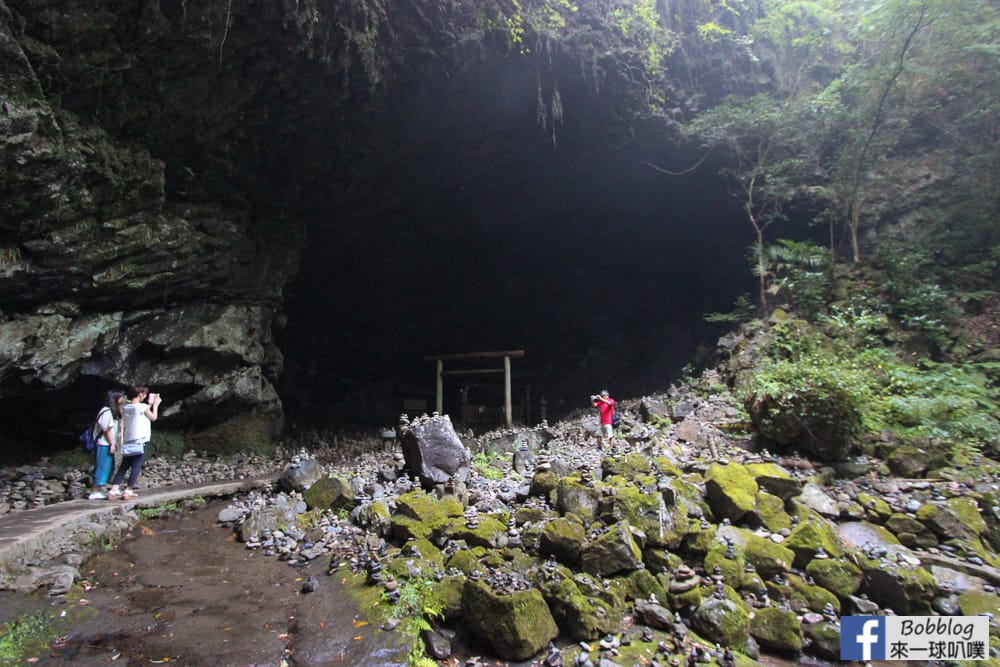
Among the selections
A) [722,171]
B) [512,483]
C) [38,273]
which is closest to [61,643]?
[512,483]

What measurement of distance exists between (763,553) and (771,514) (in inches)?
29.0

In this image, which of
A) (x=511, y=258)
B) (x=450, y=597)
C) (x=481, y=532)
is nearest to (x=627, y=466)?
(x=481, y=532)

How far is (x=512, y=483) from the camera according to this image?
5855mm

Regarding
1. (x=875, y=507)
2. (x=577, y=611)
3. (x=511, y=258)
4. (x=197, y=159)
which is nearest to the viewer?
(x=577, y=611)

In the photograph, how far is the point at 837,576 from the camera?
12.5ft

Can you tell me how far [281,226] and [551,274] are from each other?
973 cm

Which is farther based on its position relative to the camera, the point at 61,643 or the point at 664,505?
the point at 664,505

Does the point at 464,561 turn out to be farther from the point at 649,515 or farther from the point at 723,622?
the point at 723,622

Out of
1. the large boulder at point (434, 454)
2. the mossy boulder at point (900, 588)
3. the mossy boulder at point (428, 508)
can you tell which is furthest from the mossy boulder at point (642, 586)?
the large boulder at point (434, 454)

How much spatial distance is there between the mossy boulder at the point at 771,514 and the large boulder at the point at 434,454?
3.25 m

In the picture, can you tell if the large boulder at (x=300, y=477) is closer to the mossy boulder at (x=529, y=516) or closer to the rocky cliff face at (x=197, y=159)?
the mossy boulder at (x=529, y=516)

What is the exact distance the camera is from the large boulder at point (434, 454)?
5.97m

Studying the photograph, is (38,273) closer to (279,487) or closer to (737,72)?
(279,487)

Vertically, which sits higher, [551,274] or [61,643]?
[551,274]
